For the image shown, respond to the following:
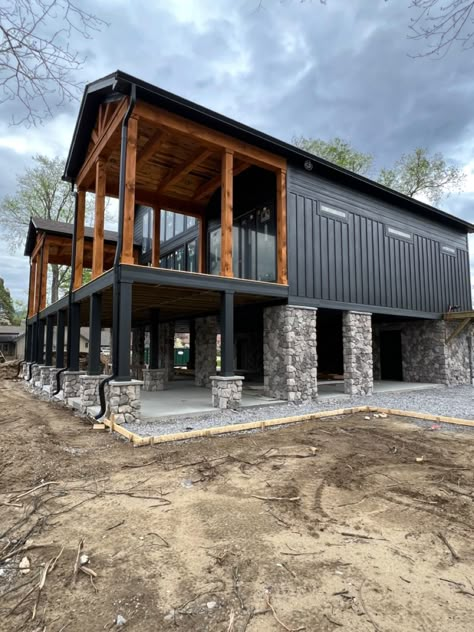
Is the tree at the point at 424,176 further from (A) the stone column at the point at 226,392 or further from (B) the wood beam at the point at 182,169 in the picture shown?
(A) the stone column at the point at 226,392

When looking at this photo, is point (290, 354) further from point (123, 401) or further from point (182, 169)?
point (182, 169)

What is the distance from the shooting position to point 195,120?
28.2 ft

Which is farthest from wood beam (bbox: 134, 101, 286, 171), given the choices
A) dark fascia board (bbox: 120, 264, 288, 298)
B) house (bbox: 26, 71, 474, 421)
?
dark fascia board (bbox: 120, 264, 288, 298)

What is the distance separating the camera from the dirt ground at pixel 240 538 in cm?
213

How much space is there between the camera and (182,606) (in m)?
2.19

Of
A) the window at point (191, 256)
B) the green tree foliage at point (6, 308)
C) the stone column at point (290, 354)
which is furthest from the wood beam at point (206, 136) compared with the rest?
the green tree foliage at point (6, 308)

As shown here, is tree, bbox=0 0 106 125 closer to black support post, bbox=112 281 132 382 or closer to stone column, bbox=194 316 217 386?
black support post, bbox=112 281 132 382

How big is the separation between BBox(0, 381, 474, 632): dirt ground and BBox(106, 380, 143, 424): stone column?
1558 mm

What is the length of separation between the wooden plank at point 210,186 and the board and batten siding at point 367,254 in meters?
1.63

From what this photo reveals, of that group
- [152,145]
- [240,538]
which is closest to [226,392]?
[240,538]

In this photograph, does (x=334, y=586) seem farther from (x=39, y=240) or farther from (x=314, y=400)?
(x=39, y=240)

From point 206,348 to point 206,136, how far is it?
739cm

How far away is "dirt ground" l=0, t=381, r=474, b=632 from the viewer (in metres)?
2.13

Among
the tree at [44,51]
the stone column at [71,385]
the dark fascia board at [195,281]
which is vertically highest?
the tree at [44,51]
